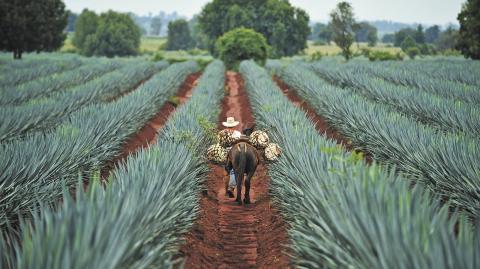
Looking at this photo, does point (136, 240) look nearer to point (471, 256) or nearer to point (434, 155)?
point (471, 256)

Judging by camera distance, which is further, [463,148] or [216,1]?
[216,1]

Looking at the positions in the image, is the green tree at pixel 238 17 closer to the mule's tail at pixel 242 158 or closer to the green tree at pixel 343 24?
the green tree at pixel 343 24

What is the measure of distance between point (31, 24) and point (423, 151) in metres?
35.6

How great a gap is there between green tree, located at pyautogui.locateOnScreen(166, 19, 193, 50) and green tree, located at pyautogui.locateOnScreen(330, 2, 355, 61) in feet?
227

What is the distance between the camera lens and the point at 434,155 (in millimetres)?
6641

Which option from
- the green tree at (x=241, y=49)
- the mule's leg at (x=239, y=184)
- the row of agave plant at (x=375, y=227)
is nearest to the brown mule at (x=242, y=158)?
the mule's leg at (x=239, y=184)

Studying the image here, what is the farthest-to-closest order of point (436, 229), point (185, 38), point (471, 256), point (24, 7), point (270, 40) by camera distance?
1. point (185, 38)
2. point (270, 40)
3. point (24, 7)
4. point (436, 229)
5. point (471, 256)

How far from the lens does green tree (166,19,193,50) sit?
11244cm

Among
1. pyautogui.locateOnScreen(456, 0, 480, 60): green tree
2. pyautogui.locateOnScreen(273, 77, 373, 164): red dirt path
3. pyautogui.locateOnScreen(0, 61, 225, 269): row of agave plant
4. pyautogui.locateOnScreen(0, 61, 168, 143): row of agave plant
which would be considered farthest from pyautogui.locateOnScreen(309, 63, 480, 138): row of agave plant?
pyautogui.locateOnScreen(456, 0, 480, 60): green tree

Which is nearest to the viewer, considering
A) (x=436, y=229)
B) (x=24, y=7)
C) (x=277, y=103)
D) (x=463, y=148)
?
(x=436, y=229)

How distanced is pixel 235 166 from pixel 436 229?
189 inches

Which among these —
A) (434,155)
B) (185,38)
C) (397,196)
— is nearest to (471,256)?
(397,196)

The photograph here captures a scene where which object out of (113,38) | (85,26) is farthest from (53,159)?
(85,26)

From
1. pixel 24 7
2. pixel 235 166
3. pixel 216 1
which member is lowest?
pixel 235 166
